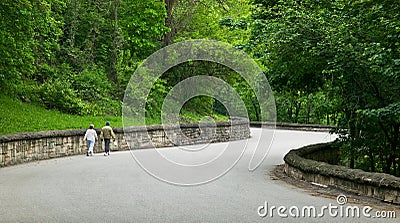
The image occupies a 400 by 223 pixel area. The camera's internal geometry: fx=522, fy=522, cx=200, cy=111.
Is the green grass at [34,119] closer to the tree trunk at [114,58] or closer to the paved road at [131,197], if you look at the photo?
the paved road at [131,197]

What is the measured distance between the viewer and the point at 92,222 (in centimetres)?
889

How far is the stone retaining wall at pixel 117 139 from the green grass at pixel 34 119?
1.51 m

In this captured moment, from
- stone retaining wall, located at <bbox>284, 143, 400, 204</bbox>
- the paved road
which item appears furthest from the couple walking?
stone retaining wall, located at <bbox>284, 143, 400, 204</bbox>

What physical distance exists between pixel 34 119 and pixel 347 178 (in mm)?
17135

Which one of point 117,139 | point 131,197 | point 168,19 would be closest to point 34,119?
point 117,139

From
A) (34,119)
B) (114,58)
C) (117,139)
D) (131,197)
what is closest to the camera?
(131,197)

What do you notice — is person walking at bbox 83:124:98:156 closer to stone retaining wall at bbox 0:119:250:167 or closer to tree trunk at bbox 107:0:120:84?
stone retaining wall at bbox 0:119:250:167

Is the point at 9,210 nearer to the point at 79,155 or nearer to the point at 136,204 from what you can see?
the point at 136,204

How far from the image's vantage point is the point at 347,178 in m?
11.9

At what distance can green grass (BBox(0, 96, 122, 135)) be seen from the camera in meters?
22.8

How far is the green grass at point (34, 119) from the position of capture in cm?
2283

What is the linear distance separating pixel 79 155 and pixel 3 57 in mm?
5280

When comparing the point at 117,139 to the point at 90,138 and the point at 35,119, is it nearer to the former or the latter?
the point at 90,138

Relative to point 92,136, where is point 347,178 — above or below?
below
